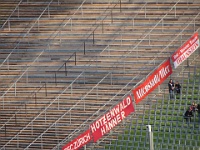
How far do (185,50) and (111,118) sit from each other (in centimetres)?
368

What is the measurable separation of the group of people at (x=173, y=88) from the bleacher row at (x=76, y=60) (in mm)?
1186

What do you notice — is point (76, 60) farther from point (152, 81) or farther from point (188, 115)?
point (188, 115)

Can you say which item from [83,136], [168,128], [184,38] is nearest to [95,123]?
[83,136]

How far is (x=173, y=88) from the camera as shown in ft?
126

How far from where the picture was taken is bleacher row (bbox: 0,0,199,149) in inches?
1543

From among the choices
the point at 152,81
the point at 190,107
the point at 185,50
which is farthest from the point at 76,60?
the point at 190,107

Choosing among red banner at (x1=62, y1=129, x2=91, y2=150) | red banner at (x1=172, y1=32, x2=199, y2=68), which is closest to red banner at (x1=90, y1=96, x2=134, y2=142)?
red banner at (x1=62, y1=129, x2=91, y2=150)

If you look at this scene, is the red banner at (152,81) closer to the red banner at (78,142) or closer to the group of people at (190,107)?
the group of people at (190,107)

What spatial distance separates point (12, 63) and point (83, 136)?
6.01 m

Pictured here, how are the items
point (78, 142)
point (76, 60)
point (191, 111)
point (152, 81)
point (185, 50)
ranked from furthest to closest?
point (76, 60), point (191, 111), point (185, 50), point (152, 81), point (78, 142)

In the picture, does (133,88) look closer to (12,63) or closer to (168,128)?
(168,128)

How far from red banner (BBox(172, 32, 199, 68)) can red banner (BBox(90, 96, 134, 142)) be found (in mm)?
2642

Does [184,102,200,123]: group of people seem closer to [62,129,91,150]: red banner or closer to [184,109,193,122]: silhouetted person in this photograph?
[184,109,193,122]: silhouetted person

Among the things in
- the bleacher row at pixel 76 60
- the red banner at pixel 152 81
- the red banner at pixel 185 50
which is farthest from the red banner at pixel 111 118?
A: the bleacher row at pixel 76 60
